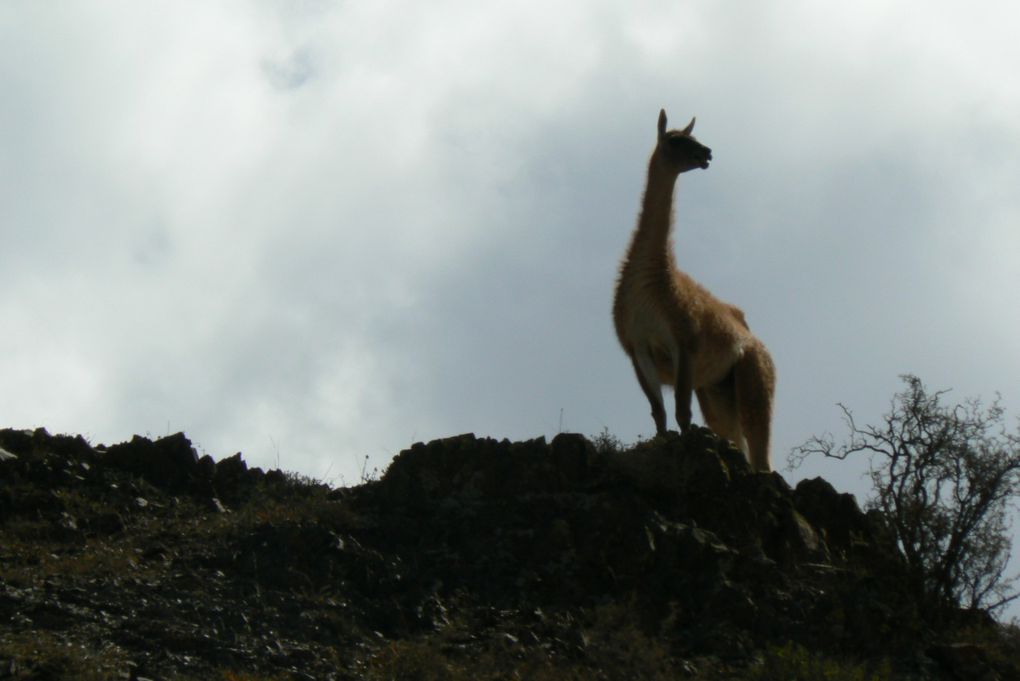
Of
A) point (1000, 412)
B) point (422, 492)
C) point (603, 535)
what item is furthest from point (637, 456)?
point (1000, 412)

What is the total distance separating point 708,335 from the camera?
1305 cm

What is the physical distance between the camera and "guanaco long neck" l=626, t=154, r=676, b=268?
526 inches

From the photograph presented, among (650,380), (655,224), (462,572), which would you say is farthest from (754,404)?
(462,572)

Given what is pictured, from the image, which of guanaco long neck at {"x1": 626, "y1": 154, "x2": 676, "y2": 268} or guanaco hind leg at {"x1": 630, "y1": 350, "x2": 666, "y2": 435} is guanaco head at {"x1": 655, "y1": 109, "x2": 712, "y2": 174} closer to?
guanaco long neck at {"x1": 626, "y1": 154, "x2": 676, "y2": 268}

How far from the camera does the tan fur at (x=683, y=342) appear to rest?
12.9m

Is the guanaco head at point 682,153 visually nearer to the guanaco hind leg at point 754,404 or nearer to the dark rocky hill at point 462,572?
the guanaco hind leg at point 754,404

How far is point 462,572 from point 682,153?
549cm

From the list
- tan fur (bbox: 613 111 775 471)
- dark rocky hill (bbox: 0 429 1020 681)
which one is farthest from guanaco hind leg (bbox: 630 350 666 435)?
dark rocky hill (bbox: 0 429 1020 681)

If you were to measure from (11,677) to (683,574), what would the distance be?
14.1 ft

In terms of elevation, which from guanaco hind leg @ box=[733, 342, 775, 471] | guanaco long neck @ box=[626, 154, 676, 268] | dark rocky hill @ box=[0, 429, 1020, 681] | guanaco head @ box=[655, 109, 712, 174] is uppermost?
guanaco head @ box=[655, 109, 712, 174]

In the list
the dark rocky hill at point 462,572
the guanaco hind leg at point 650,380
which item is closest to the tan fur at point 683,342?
the guanaco hind leg at point 650,380

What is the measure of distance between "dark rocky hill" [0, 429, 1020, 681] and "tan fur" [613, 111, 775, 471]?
201 centimetres

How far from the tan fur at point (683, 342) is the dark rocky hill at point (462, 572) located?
6.60 ft

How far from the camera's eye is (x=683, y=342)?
12.8m
